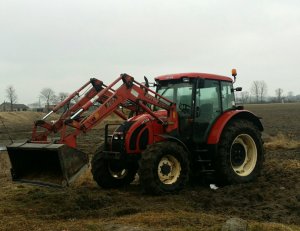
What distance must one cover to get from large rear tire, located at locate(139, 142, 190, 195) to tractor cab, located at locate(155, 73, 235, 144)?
0.86 metres

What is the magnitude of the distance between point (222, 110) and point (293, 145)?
6.86m

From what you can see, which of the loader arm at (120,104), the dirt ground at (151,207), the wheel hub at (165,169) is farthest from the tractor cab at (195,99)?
the dirt ground at (151,207)

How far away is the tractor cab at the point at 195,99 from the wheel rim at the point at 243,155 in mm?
825

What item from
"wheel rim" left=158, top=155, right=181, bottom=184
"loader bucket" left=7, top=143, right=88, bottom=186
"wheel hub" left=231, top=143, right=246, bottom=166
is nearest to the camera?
"loader bucket" left=7, top=143, right=88, bottom=186

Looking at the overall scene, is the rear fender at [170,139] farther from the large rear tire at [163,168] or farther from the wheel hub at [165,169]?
the wheel hub at [165,169]

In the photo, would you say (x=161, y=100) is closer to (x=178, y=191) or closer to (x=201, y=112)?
(x=201, y=112)

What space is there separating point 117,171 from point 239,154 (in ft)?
9.36

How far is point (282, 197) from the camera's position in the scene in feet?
26.1

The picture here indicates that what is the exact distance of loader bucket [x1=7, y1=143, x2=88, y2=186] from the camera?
7.23m

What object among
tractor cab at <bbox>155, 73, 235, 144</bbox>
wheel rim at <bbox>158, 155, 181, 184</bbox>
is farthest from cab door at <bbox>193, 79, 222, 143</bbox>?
wheel rim at <bbox>158, 155, 181, 184</bbox>

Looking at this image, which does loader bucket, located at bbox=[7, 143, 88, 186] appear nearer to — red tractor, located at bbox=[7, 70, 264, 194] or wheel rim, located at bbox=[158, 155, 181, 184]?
red tractor, located at bbox=[7, 70, 264, 194]

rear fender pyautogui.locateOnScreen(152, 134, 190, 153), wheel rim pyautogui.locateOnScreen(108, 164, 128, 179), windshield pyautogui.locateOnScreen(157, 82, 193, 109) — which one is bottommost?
wheel rim pyautogui.locateOnScreen(108, 164, 128, 179)

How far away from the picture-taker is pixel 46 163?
8.05m

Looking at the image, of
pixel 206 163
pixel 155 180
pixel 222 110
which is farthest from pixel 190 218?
pixel 222 110
